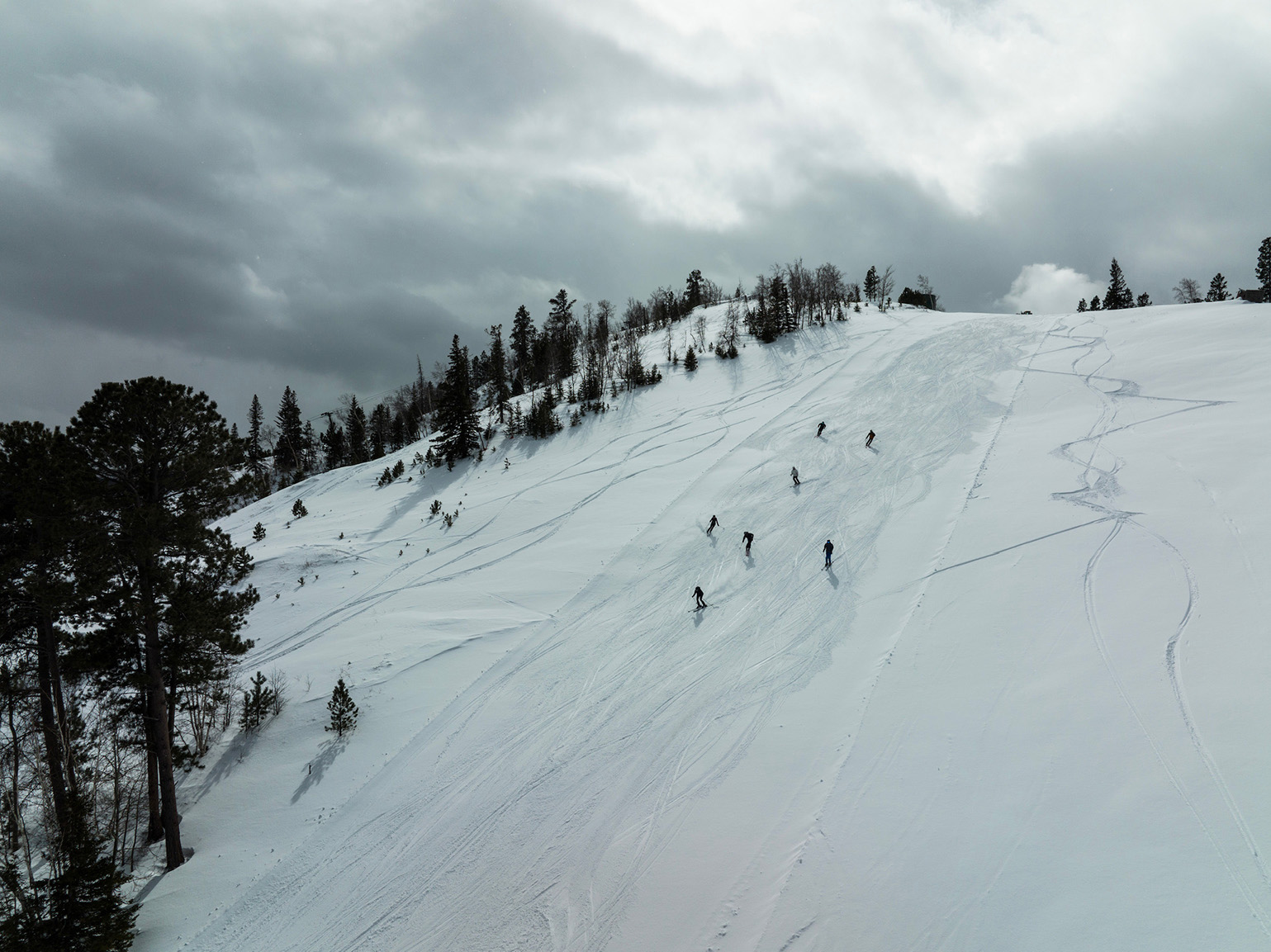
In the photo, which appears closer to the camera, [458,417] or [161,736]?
[161,736]

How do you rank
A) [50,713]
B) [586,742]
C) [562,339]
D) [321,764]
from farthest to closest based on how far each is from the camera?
1. [562,339]
2. [321,764]
3. [586,742]
4. [50,713]

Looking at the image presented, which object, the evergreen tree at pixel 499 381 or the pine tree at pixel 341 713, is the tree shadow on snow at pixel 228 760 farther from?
the evergreen tree at pixel 499 381

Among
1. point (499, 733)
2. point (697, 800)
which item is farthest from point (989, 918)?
point (499, 733)

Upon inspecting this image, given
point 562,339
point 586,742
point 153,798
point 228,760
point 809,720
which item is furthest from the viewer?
point 562,339

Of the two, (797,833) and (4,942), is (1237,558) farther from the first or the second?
(4,942)

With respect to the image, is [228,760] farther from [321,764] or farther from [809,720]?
[809,720]

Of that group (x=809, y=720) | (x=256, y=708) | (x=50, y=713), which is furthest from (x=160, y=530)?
(x=809, y=720)

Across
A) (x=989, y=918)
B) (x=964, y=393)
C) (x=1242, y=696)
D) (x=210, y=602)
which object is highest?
(x=964, y=393)

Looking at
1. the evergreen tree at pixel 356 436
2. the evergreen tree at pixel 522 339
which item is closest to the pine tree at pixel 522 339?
the evergreen tree at pixel 522 339
